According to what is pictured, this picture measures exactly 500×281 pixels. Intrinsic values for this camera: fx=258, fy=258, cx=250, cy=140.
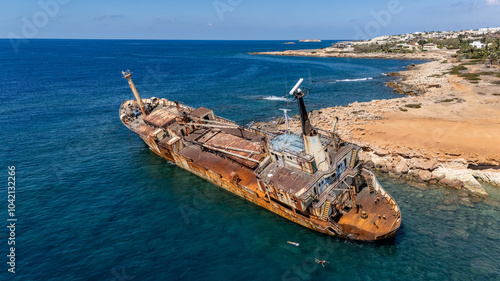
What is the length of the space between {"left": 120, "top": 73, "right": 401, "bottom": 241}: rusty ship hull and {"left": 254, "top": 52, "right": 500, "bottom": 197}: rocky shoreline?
420 inches

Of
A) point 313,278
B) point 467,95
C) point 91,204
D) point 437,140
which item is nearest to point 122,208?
point 91,204

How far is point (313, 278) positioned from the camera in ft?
70.9

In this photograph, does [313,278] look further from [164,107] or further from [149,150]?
[164,107]

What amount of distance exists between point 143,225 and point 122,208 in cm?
481

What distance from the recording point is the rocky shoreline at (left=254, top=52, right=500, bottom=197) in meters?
33.2

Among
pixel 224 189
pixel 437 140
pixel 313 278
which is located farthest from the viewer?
pixel 437 140

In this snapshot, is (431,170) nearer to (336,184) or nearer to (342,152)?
(342,152)

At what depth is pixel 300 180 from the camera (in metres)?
26.2

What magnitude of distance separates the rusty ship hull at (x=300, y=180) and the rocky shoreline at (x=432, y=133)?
1066 cm

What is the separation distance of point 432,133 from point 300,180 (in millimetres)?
31363

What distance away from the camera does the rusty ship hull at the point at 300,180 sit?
24.5 m

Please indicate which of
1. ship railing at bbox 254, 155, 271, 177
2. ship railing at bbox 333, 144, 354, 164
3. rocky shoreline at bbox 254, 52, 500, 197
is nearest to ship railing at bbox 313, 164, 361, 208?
ship railing at bbox 333, 144, 354, 164

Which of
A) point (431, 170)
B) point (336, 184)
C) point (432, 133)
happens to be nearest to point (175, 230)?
point (336, 184)

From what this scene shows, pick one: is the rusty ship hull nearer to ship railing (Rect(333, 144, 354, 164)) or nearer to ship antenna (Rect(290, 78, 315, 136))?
ship railing (Rect(333, 144, 354, 164))
